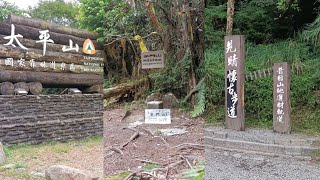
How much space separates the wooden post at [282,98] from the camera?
138 inches

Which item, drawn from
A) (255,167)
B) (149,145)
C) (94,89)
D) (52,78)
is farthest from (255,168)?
(52,78)

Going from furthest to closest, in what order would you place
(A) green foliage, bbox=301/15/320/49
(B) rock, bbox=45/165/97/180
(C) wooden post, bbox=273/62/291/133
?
(A) green foliage, bbox=301/15/320/49 → (C) wooden post, bbox=273/62/291/133 → (B) rock, bbox=45/165/97/180

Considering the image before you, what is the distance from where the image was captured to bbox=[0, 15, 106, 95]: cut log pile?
302 centimetres

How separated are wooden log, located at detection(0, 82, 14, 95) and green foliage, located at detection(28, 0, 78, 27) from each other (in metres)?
0.82

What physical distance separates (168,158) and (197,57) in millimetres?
2086

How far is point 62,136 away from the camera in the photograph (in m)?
3.88

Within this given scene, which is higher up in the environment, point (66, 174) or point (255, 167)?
point (66, 174)

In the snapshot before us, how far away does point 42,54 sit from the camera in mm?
3301

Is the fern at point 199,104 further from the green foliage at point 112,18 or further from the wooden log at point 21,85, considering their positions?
the wooden log at point 21,85

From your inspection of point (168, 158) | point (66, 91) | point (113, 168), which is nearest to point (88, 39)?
point (113, 168)

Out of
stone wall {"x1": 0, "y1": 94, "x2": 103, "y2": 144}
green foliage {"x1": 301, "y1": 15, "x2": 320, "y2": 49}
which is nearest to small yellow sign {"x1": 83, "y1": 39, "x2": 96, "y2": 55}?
stone wall {"x1": 0, "y1": 94, "x2": 103, "y2": 144}

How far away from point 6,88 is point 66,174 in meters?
2.15

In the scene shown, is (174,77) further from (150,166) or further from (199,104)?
(150,166)

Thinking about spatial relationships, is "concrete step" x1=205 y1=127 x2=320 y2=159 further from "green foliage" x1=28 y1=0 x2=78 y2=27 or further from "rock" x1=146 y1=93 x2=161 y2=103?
"green foliage" x1=28 y1=0 x2=78 y2=27
